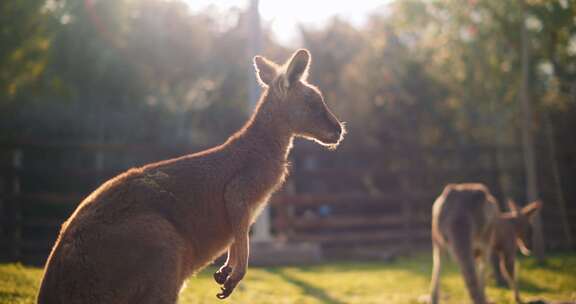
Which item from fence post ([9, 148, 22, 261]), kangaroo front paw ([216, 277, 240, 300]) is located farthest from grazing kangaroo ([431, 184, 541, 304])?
fence post ([9, 148, 22, 261])

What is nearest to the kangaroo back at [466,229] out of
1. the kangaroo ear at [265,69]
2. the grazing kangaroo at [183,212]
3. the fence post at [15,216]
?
the grazing kangaroo at [183,212]

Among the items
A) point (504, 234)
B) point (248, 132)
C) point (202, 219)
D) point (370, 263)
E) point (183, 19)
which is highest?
point (183, 19)

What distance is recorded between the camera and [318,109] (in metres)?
4.59

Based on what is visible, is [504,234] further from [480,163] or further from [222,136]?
[222,136]

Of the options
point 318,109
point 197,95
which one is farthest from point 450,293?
point 197,95

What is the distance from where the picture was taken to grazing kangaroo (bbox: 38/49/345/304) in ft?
10.4

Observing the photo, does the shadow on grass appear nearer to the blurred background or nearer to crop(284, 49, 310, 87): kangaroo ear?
the blurred background

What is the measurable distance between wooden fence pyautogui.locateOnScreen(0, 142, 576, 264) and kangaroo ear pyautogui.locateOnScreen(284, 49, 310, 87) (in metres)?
7.91

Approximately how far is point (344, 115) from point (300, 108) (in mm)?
14891

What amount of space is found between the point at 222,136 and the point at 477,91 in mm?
9872

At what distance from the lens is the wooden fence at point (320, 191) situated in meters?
10.8

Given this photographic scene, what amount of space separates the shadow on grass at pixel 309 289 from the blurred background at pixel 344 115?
1739mm

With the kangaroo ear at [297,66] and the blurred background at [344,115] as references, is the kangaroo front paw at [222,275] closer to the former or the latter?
the kangaroo ear at [297,66]

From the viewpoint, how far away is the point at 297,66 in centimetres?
439
